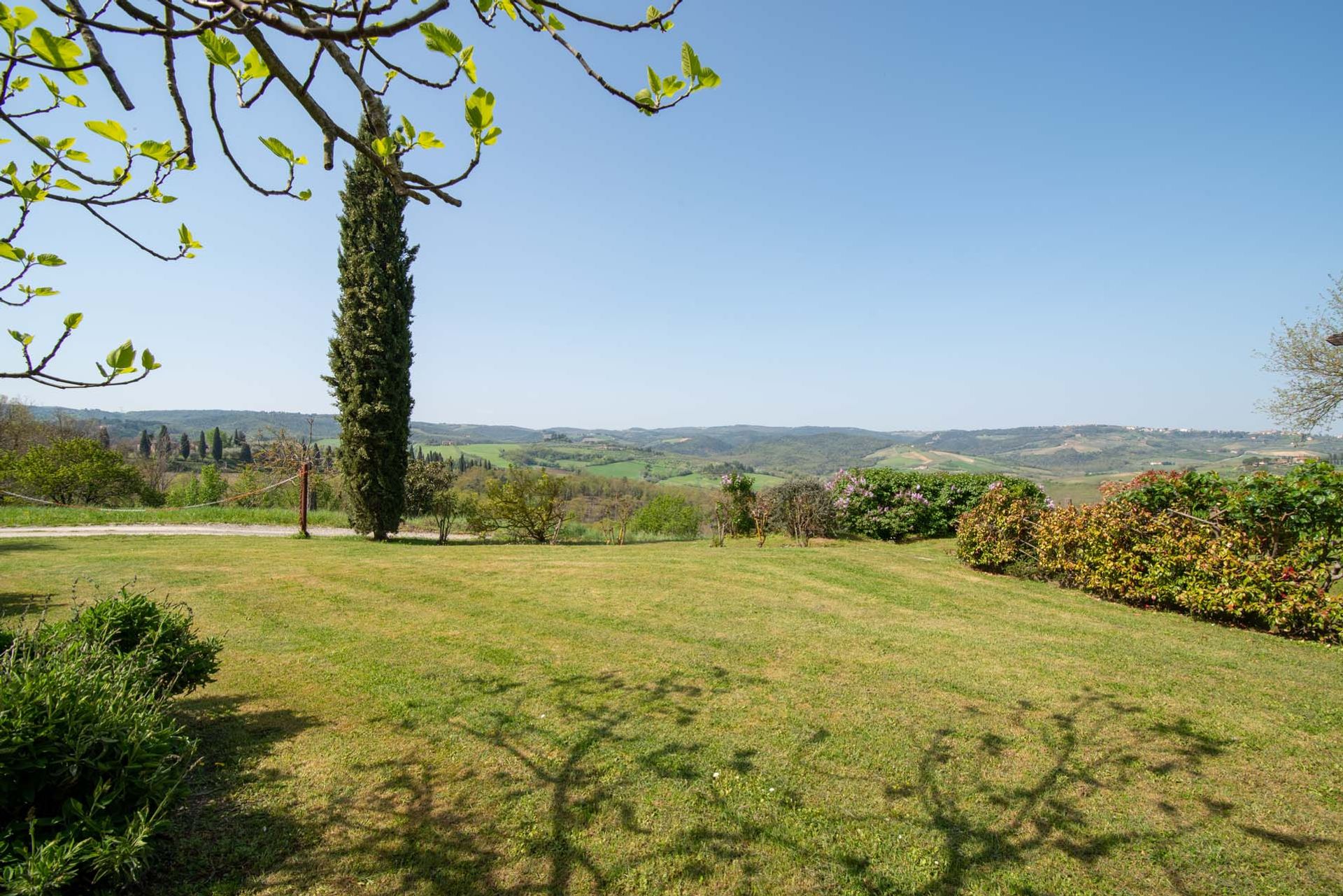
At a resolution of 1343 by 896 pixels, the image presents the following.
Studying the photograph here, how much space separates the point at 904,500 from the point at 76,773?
50.9ft

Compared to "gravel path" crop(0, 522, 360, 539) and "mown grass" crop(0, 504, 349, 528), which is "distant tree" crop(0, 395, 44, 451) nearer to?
"mown grass" crop(0, 504, 349, 528)

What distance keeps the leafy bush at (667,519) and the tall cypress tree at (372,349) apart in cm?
1117

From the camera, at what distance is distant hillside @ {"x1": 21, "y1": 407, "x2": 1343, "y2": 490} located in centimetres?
7012

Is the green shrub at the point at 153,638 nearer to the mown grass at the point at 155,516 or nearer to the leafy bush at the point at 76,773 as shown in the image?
the leafy bush at the point at 76,773

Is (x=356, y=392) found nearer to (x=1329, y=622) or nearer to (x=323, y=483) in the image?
(x=323, y=483)

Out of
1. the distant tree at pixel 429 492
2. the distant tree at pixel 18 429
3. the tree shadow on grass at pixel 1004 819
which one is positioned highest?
the distant tree at pixel 18 429

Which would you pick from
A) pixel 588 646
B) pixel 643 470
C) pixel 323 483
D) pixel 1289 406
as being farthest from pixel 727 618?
pixel 643 470

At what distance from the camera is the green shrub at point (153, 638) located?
338 centimetres

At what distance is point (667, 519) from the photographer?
76.3ft

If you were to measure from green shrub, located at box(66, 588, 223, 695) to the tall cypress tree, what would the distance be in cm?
1042

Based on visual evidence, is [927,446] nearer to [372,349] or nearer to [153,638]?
A: [372,349]

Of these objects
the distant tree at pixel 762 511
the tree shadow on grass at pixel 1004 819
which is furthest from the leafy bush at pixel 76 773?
the distant tree at pixel 762 511

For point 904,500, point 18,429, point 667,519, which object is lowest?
point 667,519

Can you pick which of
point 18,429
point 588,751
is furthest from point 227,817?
point 18,429
